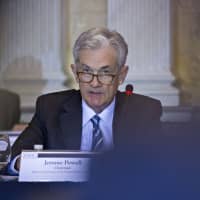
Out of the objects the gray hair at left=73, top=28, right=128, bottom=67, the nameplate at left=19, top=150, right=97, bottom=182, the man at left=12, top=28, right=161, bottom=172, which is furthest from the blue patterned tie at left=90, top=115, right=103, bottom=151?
the nameplate at left=19, top=150, right=97, bottom=182

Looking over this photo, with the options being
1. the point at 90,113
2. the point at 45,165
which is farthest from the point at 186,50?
the point at 45,165

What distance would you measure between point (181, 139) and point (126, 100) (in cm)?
146

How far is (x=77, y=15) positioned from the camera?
13.0 feet

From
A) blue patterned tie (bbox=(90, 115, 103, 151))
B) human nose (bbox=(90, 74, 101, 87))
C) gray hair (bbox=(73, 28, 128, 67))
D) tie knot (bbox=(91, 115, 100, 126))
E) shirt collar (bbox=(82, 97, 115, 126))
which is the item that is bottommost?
blue patterned tie (bbox=(90, 115, 103, 151))

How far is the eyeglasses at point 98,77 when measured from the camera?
1.71 metres

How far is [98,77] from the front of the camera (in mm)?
1722

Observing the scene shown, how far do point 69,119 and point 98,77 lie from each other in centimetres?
18

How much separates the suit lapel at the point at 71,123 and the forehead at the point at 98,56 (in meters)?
0.19

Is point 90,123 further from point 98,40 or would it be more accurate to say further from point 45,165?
point 45,165

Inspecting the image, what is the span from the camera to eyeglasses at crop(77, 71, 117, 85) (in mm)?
1709

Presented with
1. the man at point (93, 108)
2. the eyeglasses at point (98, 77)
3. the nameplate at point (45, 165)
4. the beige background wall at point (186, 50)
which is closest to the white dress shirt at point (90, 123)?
the man at point (93, 108)

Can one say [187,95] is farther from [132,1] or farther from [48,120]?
[48,120]

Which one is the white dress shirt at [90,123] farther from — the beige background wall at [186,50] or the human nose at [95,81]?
the beige background wall at [186,50]

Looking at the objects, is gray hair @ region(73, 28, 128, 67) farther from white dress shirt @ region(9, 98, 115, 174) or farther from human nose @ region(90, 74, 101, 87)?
white dress shirt @ region(9, 98, 115, 174)
